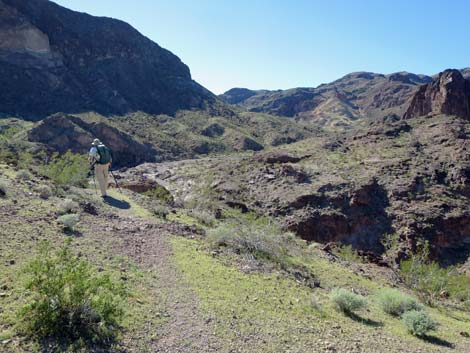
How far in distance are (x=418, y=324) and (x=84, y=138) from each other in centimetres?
4509

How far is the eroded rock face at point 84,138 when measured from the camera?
4350 centimetres

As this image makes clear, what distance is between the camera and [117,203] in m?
12.7

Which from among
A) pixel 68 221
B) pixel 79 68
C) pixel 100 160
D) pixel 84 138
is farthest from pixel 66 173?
pixel 79 68

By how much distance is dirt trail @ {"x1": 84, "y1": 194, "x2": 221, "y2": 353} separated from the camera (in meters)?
4.65

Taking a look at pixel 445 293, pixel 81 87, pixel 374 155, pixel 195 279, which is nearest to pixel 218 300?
pixel 195 279

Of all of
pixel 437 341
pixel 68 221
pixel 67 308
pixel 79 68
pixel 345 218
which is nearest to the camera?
pixel 67 308

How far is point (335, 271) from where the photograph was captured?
1033 cm

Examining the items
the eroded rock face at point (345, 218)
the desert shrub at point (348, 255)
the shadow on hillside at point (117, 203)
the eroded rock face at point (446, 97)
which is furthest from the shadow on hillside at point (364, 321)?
the eroded rock face at point (446, 97)

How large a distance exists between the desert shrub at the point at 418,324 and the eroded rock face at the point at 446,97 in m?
40.6

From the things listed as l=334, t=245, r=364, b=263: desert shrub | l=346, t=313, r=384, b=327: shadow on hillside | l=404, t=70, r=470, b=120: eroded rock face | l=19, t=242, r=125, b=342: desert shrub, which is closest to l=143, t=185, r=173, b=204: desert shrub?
l=334, t=245, r=364, b=263: desert shrub

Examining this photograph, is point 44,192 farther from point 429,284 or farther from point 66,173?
point 429,284

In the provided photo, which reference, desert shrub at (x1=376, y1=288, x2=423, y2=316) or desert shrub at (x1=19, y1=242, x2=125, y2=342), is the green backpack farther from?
desert shrub at (x1=376, y1=288, x2=423, y2=316)

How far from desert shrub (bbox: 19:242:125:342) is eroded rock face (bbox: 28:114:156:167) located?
39.4 meters

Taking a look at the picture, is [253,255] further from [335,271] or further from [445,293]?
[445,293]
